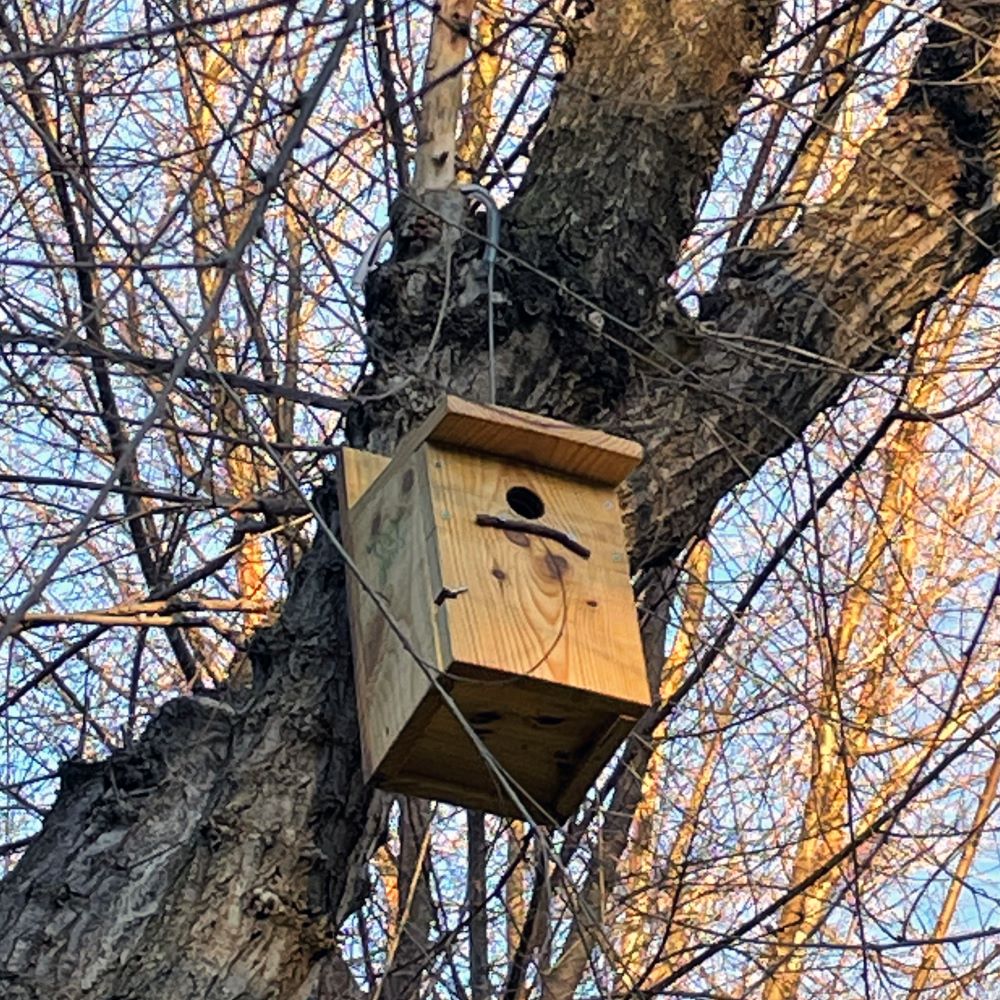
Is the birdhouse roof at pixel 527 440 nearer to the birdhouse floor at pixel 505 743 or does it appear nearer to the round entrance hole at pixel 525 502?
the round entrance hole at pixel 525 502

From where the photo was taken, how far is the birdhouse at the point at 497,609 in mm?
2217

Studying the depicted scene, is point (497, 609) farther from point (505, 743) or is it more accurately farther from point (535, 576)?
point (505, 743)

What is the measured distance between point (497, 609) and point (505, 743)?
0.80ft

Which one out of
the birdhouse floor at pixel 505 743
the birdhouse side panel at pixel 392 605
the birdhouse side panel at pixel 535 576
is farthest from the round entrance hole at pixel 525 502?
the birdhouse floor at pixel 505 743

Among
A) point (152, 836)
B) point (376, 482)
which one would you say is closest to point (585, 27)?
point (376, 482)

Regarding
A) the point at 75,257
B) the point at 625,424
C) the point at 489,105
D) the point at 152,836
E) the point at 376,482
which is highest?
the point at 489,105

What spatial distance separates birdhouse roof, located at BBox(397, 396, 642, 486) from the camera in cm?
231

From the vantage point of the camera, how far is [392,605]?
2.38m

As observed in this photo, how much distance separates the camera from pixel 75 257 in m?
3.65

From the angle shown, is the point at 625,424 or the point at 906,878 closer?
the point at 625,424

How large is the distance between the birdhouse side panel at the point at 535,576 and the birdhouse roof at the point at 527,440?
0.07 feet

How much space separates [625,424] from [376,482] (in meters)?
0.44

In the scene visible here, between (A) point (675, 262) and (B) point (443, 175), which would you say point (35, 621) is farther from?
(A) point (675, 262)

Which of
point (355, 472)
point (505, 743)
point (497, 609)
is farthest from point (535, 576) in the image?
point (355, 472)
